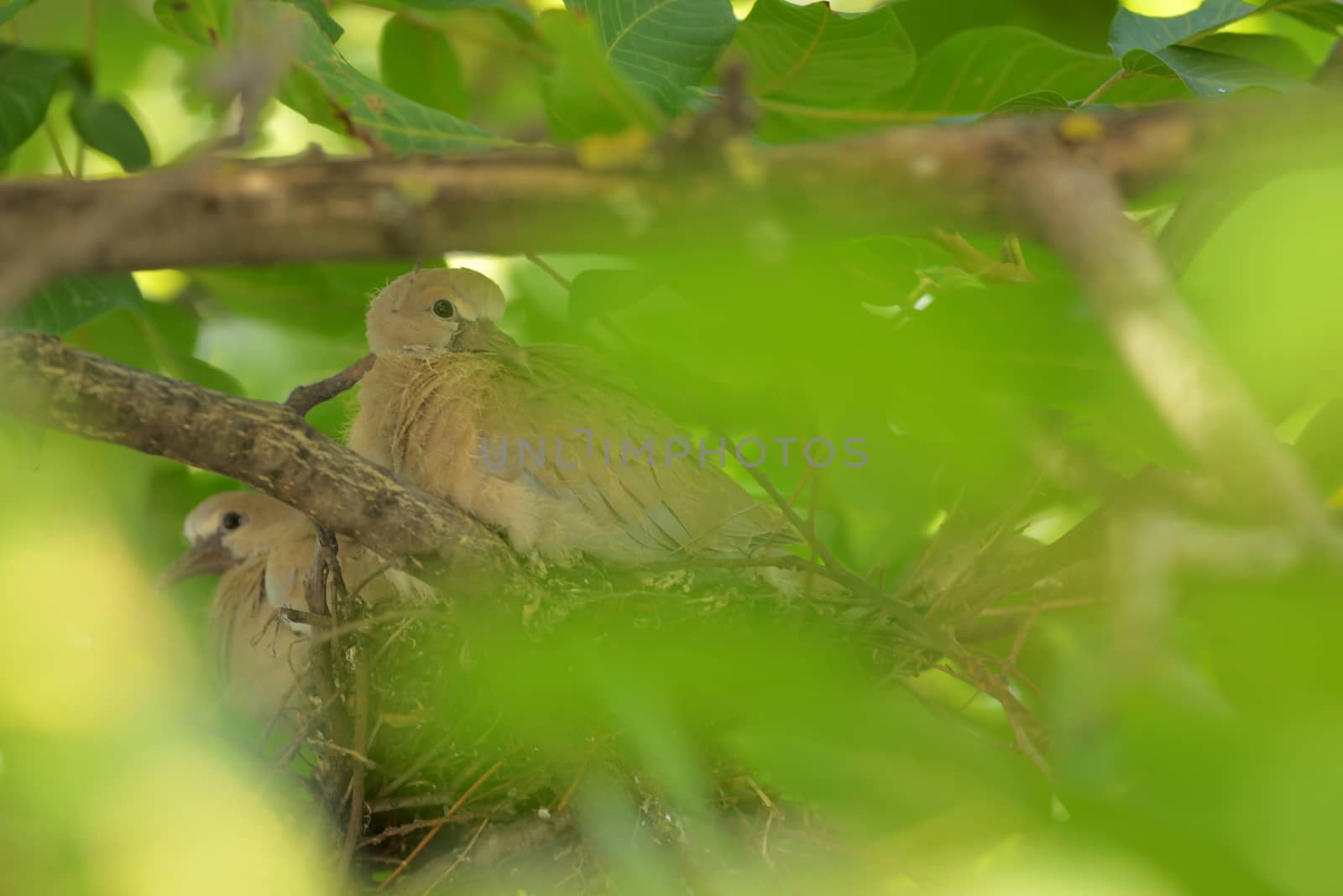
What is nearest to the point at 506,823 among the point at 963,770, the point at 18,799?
the point at 18,799

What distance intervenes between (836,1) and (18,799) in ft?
9.70

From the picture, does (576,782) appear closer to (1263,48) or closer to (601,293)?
(601,293)

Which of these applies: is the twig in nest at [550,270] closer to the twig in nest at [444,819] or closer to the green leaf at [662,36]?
the green leaf at [662,36]

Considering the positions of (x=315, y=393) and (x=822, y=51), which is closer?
(x=315, y=393)

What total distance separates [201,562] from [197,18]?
151cm

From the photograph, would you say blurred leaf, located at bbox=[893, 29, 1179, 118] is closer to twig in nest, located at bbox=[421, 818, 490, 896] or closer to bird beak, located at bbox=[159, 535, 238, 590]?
twig in nest, located at bbox=[421, 818, 490, 896]

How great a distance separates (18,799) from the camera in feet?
3.72

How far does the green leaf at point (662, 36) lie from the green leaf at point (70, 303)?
0.88 metres

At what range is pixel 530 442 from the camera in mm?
2104

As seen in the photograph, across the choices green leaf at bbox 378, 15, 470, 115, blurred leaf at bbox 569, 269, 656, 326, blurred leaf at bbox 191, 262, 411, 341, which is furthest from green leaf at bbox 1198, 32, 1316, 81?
blurred leaf at bbox 191, 262, 411, 341

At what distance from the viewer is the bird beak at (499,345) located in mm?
2221

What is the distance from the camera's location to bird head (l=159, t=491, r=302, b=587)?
2836 mm

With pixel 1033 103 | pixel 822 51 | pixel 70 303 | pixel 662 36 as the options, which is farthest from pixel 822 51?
pixel 70 303

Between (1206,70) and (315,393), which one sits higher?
(1206,70)
